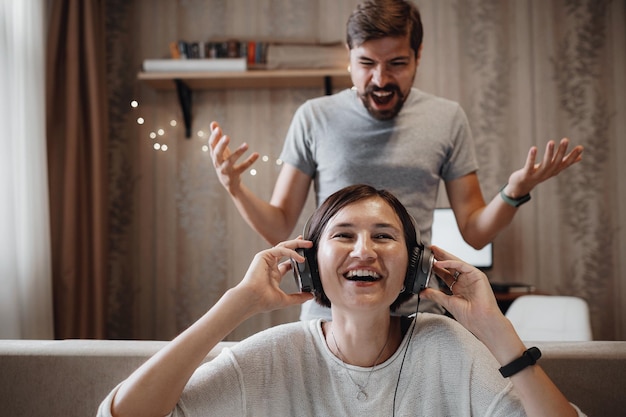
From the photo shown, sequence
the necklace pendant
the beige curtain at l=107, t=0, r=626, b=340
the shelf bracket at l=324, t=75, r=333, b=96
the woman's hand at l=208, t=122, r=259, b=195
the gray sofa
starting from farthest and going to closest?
the beige curtain at l=107, t=0, r=626, b=340
the shelf bracket at l=324, t=75, r=333, b=96
the woman's hand at l=208, t=122, r=259, b=195
the gray sofa
the necklace pendant

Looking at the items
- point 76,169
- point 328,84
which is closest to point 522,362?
point 328,84

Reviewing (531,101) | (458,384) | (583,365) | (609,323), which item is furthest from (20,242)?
(609,323)

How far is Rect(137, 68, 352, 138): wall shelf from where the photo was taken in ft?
10.5

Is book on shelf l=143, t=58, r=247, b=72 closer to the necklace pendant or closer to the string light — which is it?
the string light

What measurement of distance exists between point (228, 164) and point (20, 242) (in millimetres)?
1642

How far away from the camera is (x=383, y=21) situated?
4.79ft

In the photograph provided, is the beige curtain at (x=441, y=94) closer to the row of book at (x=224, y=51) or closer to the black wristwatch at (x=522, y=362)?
the row of book at (x=224, y=51)

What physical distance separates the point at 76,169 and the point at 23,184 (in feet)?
1.52

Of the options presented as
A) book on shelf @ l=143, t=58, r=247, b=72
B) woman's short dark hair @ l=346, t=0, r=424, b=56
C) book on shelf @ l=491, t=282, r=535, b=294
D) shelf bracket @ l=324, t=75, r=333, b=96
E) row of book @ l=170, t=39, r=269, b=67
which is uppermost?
row of book @ l=170, t=39, r=269, b=67

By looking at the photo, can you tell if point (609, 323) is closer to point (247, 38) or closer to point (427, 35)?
point (427, 35)

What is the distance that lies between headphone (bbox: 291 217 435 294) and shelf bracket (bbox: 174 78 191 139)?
2.32 metres

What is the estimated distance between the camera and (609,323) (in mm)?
3428

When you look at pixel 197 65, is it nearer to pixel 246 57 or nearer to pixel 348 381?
pixel 246 57

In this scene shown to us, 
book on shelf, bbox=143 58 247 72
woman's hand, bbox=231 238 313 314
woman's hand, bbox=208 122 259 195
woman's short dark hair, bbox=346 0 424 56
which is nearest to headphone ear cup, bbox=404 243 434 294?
woman's hand, bbox=231 238 313 314
